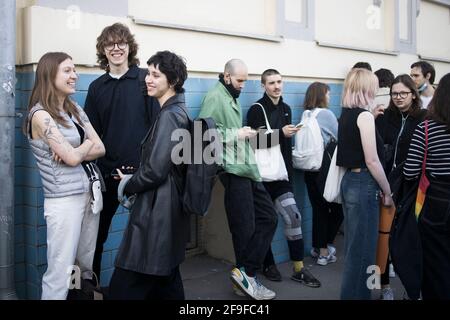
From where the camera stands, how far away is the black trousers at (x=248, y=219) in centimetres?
446

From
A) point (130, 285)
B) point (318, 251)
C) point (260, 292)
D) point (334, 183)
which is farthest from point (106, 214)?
point (318, 251)

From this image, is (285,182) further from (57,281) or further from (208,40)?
(57,281)

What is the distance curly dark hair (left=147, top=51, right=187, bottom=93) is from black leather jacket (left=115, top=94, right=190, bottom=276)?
8.3 inches

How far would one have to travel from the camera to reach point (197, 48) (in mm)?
4855

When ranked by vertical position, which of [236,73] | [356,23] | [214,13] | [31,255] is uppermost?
[356,23]

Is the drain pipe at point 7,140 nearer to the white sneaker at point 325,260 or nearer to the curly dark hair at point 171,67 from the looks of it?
the curly dark hair at point 171,67

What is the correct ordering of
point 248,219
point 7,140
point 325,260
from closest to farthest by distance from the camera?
1. point 7,140
2. point 248,219
3. point 325,260

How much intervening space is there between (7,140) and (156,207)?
1.22 metres

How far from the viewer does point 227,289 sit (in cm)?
482

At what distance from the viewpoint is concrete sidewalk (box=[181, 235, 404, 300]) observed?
4.68 m

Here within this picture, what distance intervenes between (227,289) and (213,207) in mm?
996

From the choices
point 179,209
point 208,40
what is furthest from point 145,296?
point 208,40

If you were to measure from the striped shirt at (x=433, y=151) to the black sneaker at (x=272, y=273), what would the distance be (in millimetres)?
2129

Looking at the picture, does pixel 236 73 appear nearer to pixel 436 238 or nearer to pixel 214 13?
pixel 214 13
